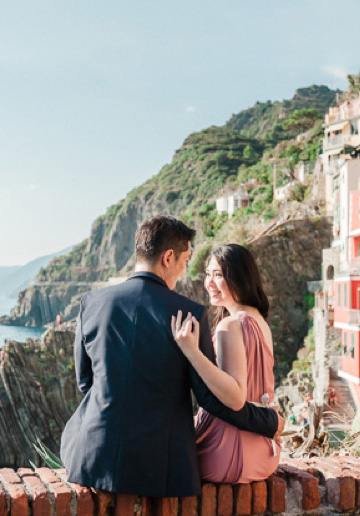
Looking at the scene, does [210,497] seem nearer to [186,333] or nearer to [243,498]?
[243,498]

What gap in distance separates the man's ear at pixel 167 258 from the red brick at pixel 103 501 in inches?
39.0

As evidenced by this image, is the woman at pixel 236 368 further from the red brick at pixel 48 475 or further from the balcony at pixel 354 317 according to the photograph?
the balcony at pixel 354 317

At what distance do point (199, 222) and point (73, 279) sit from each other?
59051 mm

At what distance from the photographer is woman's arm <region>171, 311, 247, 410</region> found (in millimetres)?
2311

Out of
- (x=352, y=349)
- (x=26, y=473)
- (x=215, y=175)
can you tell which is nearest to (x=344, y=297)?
(x=352, y=349)

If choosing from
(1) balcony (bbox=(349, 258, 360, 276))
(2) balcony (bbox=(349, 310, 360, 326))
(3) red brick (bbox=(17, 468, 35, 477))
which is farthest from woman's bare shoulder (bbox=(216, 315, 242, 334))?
(1) balcony (bbox=(349, 258, 360, 276))

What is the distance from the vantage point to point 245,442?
2.61 m

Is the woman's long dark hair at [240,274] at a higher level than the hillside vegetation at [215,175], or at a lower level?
lower

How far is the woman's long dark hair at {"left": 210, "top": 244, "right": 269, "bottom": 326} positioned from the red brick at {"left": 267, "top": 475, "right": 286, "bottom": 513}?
2.75 ft

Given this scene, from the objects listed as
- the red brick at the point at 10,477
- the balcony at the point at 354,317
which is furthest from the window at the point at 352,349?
the red brick at the point at 10,477

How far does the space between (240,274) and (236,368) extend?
507mm

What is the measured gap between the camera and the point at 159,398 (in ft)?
7.80

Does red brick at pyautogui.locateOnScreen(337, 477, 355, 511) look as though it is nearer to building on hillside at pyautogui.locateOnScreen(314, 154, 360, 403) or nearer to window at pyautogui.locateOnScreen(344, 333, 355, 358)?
building on hillside at pyautogui.locateOnScreen(314, 154, 360, 403)

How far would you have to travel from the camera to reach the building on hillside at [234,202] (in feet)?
158
